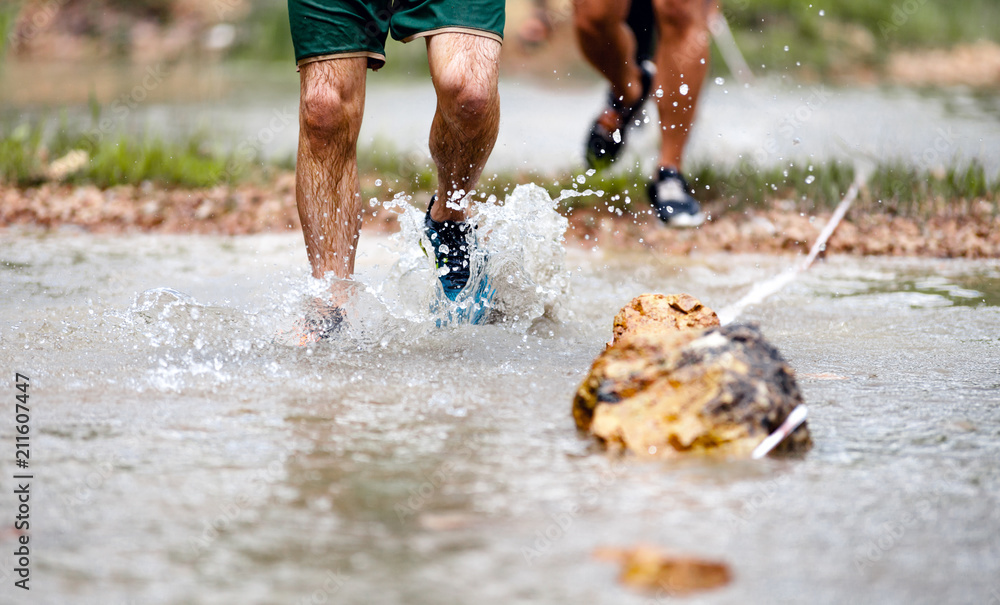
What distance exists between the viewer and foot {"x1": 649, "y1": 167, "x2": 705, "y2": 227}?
410cm

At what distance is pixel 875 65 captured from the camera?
959cm

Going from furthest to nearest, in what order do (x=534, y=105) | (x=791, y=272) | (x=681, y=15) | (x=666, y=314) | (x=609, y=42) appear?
(x=534, y=105) → (x=609, y=42) → (x=681, y=15) → (x=791, y=272) → (x=666, y=314)

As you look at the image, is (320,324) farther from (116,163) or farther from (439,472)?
(116,163)

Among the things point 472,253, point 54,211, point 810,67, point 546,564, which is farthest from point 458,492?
point 810,67

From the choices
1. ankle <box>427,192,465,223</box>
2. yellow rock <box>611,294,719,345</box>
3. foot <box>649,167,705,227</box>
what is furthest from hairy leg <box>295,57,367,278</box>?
foot <box>649,167,705,227</box>

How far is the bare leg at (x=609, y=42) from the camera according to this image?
4262mm

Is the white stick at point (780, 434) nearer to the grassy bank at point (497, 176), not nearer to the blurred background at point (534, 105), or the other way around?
the blurred background at point (534, 105)

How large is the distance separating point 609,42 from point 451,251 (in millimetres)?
1813

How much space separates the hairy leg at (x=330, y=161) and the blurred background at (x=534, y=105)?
1741mm

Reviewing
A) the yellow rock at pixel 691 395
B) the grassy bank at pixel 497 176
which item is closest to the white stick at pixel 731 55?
the grassy bank at pixel 497 176

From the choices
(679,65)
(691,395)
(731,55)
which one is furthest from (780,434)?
(731,55)

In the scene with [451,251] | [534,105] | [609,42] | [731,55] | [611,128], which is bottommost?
[451,251]

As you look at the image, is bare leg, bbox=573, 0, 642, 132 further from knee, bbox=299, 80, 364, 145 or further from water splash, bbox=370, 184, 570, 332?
knee, bbox=299, 80, 364, 145

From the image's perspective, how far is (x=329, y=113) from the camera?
8.80 ft
